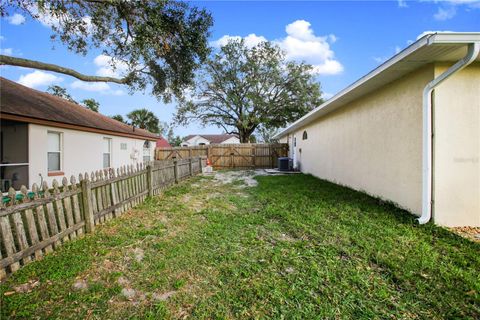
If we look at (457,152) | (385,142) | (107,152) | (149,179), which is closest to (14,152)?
(107,152)

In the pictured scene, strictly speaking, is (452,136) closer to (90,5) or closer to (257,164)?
(90,5)

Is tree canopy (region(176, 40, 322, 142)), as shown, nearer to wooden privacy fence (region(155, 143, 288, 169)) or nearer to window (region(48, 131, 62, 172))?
wooden privacy fence (region(155, 143, 288, 169))

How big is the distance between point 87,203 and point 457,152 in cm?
640

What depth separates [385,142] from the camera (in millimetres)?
5332

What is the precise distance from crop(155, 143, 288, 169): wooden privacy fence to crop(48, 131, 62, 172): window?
9.58 m

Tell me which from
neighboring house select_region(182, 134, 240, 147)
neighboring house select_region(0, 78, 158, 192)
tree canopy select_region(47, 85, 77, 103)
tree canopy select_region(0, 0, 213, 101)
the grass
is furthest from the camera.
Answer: neighboring house select_region(182, 134, 240, 147)

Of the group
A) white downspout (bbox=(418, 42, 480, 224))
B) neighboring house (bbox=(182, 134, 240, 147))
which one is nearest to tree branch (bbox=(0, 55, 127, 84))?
white downspout (bbox=(418, 42, 480, 224))

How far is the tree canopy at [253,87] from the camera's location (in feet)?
70.5

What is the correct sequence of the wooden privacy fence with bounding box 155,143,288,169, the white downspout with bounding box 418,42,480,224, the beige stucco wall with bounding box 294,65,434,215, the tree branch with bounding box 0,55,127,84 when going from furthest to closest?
the wooden privacy fence with bounding box 155,143,288,169 < the tree branch with bounding box 0,55,127,84 < the beige stucco wall with bounding box 294,65,434,215 < the white downspout with bounding box 418,42,480,224

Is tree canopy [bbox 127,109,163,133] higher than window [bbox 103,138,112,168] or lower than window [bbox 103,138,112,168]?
higher

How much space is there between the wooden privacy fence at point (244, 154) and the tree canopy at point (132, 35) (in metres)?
9.39

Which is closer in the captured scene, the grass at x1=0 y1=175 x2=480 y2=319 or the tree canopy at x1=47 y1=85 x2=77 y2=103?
the grass at x1=0 y1=175 x2=480 y2=319

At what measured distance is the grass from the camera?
204 cm

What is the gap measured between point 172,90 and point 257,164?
32.3 ft
